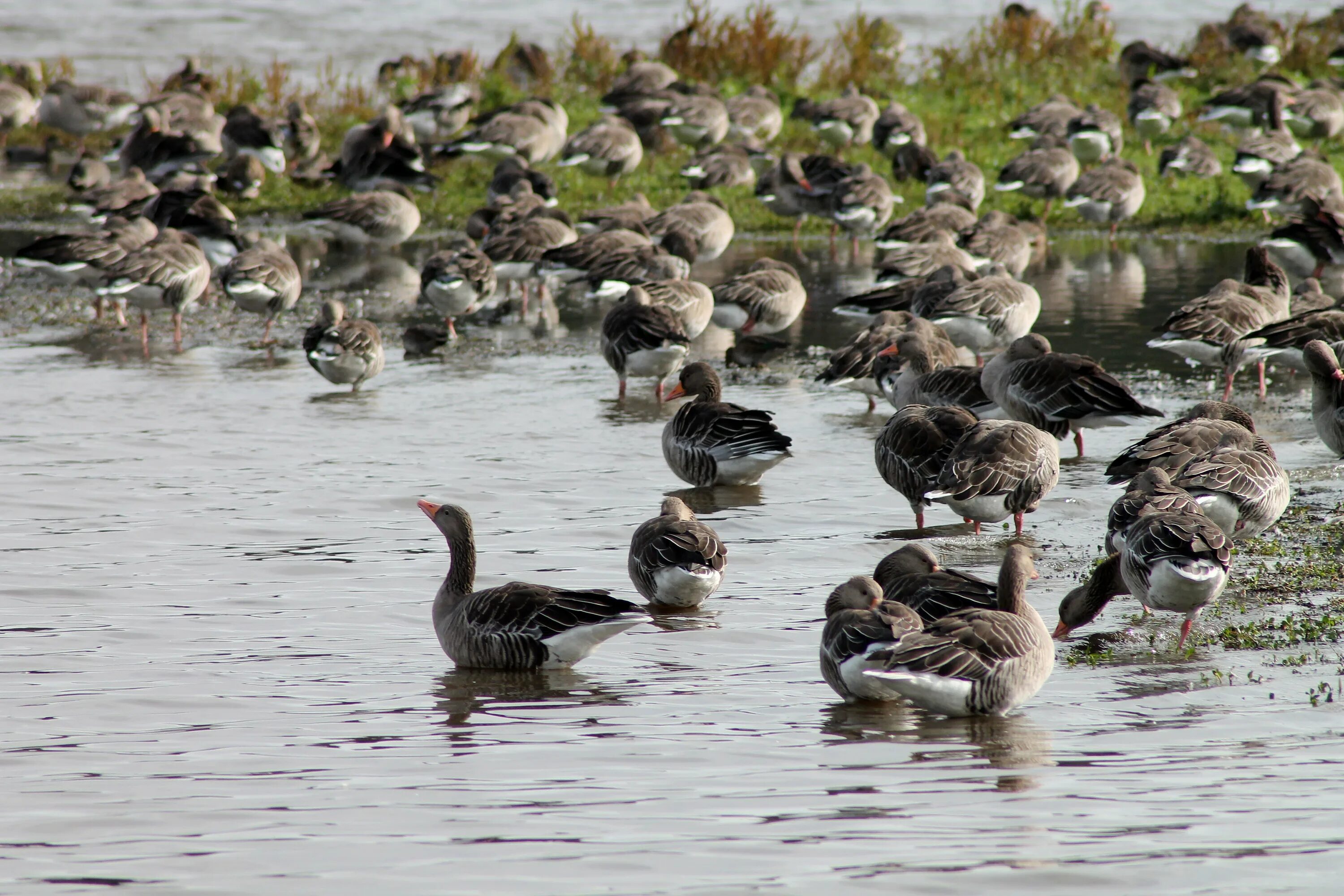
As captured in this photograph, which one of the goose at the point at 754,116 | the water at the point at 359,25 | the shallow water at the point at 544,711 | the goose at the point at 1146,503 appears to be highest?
the water at the point at 359,25

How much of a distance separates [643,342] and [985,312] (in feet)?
12.2

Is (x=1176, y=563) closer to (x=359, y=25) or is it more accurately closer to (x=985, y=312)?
(x=985, y=312)

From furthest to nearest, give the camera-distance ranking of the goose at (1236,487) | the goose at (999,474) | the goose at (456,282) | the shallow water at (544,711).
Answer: the goose at (456,282)
the goose at (999,474)
the goose at (1236,487)
the shallow water at (544,711)

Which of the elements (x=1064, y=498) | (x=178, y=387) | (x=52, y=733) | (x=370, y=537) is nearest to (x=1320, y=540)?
(x=1064, y=498)

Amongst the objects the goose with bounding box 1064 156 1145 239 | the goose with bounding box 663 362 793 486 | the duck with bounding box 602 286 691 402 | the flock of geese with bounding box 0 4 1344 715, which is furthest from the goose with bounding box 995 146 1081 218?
the goose with bounding box 663 362 793 486

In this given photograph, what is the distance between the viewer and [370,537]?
1104 cm

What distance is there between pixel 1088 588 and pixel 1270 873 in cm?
317

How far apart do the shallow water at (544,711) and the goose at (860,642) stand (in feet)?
0.52

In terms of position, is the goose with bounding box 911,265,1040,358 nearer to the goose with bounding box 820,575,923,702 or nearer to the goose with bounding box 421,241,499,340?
the goose with bounding box 421,241,499,340

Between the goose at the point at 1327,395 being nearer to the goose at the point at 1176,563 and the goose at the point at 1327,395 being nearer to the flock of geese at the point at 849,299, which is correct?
the flock of geese at the point at 849,299

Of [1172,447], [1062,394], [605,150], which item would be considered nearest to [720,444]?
[1062,394]

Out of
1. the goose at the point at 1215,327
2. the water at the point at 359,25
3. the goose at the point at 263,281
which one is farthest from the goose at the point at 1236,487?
the water at the point at 359,25

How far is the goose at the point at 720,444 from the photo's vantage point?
12.1 meters

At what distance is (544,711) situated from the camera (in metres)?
7.61
